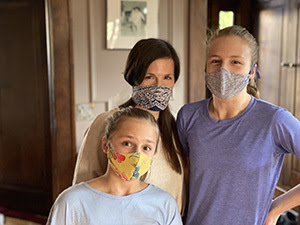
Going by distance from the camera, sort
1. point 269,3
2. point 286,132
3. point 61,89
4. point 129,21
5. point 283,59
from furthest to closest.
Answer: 1. point 269,3
2. point 283,59
3. point 129,21
4. point 61,89
5. point 286,132

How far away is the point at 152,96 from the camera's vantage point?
154 cm

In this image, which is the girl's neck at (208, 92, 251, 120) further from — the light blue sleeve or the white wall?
the white wall

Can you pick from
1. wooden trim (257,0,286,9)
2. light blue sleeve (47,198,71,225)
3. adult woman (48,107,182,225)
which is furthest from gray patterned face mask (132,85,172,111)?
wooden trim (257,0,286,9)

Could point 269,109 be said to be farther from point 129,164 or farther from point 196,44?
point 196,44

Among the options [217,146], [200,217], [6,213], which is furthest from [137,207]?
[6,213]

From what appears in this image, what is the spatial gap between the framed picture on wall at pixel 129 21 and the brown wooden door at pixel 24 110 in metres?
0.78

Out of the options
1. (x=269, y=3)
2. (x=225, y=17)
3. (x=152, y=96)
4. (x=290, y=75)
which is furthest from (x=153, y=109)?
(x=225, y=17)

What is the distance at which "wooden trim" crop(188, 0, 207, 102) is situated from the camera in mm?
3211

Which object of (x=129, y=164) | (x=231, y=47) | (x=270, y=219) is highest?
(x=231, y=47)

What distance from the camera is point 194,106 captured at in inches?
60.4

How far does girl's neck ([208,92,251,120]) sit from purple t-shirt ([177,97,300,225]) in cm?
2

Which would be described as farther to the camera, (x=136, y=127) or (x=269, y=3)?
(x=269, y=3)

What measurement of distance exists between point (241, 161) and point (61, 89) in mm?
2027

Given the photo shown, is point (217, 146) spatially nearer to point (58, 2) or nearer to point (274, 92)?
point (58, 2)
